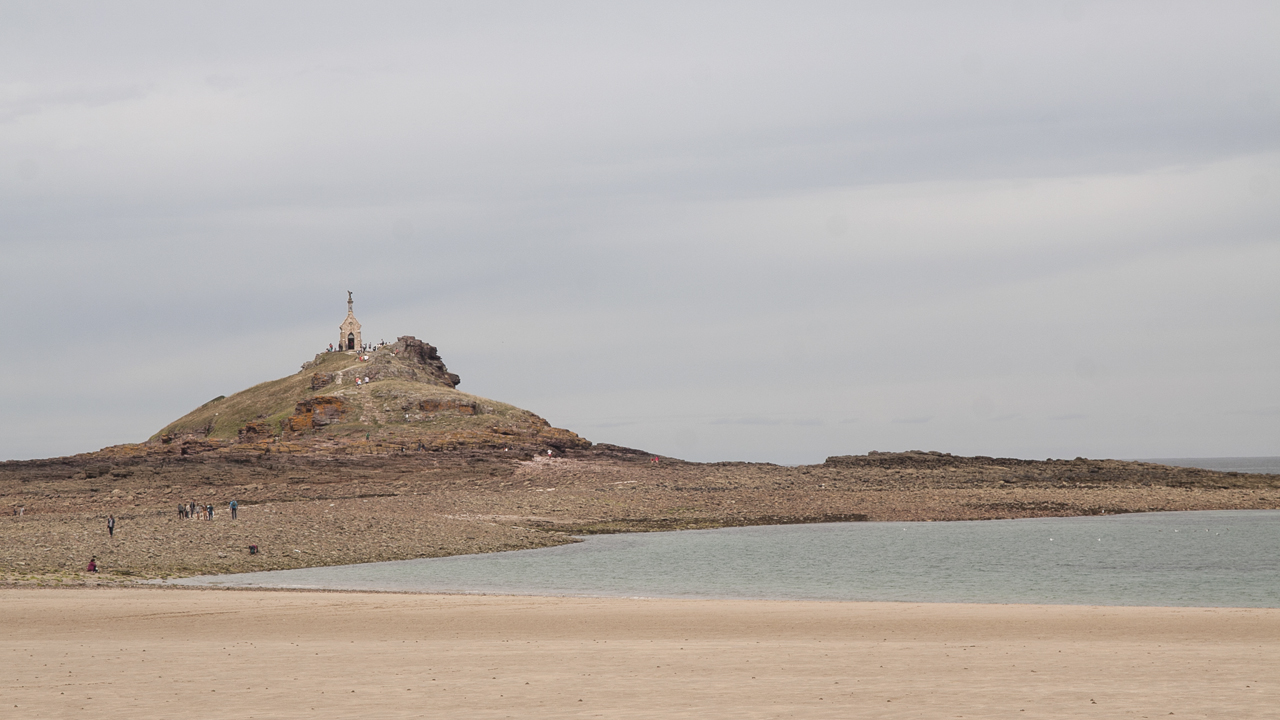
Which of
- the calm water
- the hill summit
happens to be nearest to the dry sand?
the calm water

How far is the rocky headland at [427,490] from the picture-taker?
48906 millimetres

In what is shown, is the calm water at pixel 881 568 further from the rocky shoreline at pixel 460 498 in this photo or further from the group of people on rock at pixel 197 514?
the group of people on rock at pixel 197 514

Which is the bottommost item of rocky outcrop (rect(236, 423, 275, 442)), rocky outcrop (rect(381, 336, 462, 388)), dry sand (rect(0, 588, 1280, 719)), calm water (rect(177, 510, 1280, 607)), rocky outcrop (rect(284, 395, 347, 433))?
calm water (rect(177, 510, 1280, 607))

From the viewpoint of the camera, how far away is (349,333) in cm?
17412

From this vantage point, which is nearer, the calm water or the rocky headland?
the calm water

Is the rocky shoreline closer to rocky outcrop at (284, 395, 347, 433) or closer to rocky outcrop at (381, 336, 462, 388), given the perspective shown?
rocky outcrop at (284, 395, 347, 433)

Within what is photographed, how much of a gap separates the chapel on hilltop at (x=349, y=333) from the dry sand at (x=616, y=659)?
144 metres

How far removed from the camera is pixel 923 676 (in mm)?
18625

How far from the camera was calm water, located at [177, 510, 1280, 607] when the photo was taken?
37625 millimetres

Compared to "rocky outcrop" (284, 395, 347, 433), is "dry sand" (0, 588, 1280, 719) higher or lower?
lower

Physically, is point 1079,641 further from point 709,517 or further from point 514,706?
point 709,517

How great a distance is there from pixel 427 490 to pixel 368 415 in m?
49.6

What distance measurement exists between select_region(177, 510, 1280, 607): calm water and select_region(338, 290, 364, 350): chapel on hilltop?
118674 mm

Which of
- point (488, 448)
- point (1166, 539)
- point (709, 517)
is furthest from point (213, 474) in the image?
point (1166, 539)
